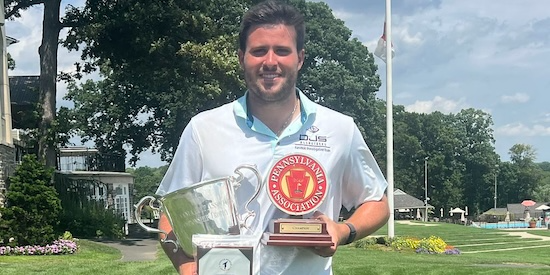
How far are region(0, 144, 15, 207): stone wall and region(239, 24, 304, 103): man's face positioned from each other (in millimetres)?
17933

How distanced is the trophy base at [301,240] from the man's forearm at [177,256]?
0.31m

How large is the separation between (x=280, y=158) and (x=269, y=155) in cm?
6

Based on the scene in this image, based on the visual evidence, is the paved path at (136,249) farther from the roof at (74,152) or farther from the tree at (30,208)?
the roof at (74,152)

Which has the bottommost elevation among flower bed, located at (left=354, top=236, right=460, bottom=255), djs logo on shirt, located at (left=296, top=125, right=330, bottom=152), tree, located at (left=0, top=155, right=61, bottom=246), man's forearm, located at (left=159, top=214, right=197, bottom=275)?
flower bed, located at (left=354, top=236, right=460, bottom=255)

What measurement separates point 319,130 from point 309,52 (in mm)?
41567

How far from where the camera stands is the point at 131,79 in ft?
76.4

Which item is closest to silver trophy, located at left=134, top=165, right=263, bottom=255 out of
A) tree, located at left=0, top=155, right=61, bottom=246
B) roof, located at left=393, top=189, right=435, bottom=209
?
tree, located at left=0, top=155, right=61, bottom=246

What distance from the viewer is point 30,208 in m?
16.8

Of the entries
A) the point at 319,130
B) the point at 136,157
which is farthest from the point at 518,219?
the point at 319,130

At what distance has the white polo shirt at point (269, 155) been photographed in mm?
2258

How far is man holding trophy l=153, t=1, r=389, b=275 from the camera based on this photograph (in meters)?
2.21

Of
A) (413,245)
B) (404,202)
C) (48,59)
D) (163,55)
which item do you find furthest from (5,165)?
(404,202)

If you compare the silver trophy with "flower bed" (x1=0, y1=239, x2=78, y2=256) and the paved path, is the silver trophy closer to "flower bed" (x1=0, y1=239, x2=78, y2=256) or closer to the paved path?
the paved path

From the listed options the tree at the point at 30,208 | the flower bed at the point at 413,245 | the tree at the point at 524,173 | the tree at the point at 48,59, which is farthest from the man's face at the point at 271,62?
the tree at the point at 524,173
